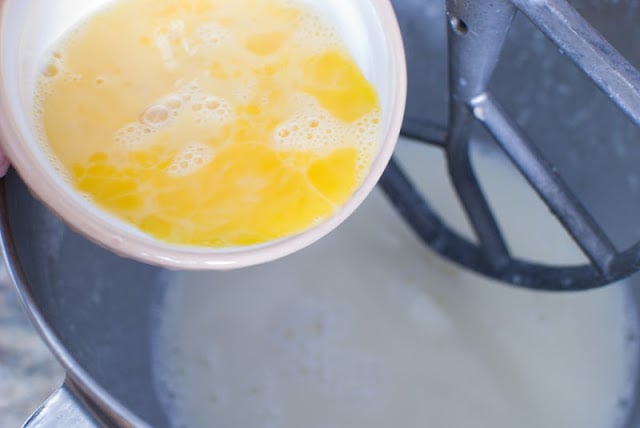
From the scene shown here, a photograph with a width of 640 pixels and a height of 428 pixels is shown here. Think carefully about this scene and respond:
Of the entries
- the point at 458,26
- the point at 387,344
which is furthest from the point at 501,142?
the point at 387,344

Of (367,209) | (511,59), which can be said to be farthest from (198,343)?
(511,59)

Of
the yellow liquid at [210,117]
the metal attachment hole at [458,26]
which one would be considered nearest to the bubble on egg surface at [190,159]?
the yellow liquid at [210,117]

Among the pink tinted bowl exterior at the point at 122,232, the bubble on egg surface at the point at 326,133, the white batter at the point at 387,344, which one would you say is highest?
the bubble on egg surface at the point at 326,133

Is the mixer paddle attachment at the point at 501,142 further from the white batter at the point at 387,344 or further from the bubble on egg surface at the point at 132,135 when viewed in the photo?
the bubble on egg surface at the point at 132,135

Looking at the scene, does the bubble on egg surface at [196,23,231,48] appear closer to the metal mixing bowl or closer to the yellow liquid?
the yellow liquid

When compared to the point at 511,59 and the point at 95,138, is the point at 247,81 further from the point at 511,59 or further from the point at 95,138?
the point at 511,59

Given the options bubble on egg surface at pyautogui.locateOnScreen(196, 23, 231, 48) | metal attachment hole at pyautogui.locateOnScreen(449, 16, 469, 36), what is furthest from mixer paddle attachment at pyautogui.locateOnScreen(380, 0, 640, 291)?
bubble on egg surface at pyautogui.locateOnScreen(196, 23, 231, 48)

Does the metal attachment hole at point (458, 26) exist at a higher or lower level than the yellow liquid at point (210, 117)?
higher
